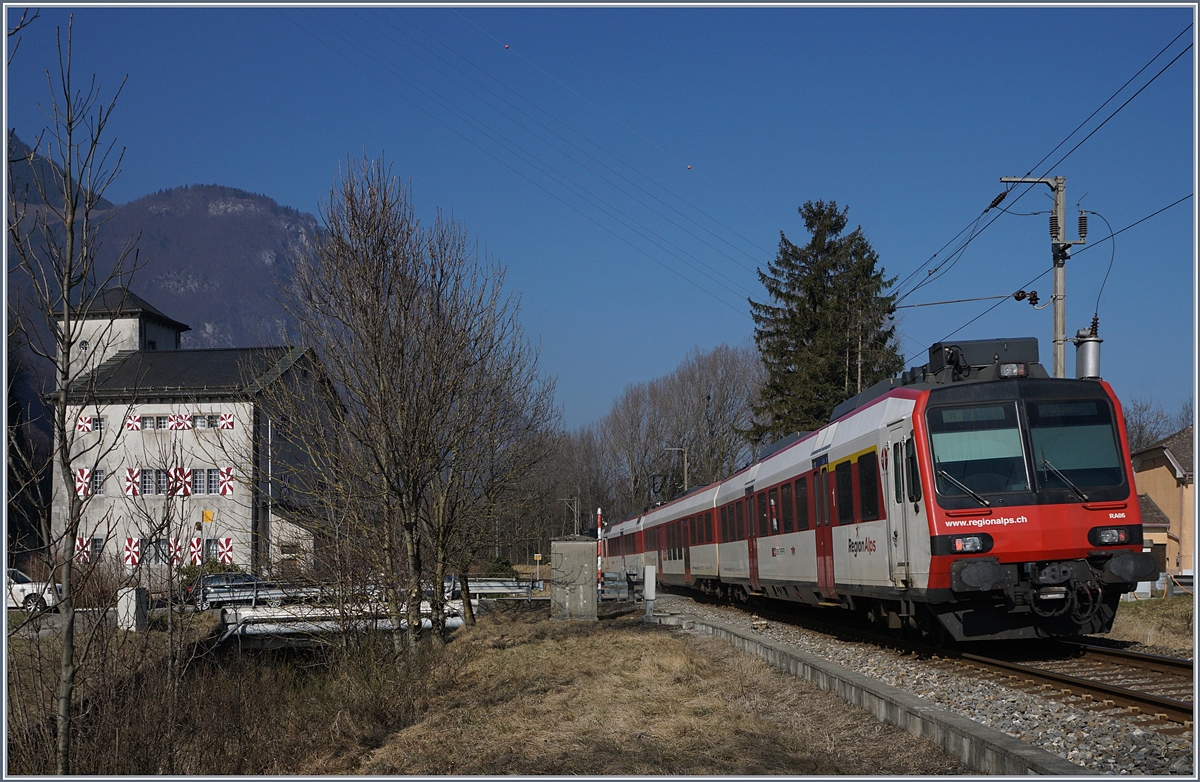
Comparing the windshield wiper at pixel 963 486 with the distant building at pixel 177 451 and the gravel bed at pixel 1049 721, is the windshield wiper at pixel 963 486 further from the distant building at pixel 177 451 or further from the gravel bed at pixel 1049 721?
the distant building at pixel 177 451

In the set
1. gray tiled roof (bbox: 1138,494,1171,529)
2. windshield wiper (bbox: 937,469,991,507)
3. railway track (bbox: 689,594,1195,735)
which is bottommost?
railway track (bbox: 689,594,1195,735)

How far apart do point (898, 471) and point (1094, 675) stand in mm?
2954

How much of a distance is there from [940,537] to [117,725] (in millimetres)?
8762

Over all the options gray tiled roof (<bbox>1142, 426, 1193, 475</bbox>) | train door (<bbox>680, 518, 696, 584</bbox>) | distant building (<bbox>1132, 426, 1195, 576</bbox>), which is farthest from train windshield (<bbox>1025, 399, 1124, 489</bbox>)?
gray tiled roof (<bbox>1142, 426, 1193, 475</bbox>)

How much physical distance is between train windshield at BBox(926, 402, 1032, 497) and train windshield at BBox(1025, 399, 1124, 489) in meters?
0.20

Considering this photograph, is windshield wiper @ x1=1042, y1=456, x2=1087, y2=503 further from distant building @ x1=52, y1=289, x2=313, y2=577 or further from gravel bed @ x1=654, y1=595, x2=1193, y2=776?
distant building @ x1=52, y1=289, x2=313, y2=577

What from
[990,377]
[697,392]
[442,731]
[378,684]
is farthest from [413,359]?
[697,392]

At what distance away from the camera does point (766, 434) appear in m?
45.8

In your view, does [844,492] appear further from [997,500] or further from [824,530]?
[997,500]

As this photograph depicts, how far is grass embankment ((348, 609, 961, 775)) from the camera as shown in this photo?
26.5 feet

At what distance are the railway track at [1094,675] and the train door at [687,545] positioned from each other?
15.9 meters

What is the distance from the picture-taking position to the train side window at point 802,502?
16.6 metres

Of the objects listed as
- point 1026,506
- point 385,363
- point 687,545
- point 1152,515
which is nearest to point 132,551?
point 385,363

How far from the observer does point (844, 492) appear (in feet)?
46.9
